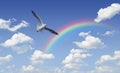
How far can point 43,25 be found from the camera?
284ft
